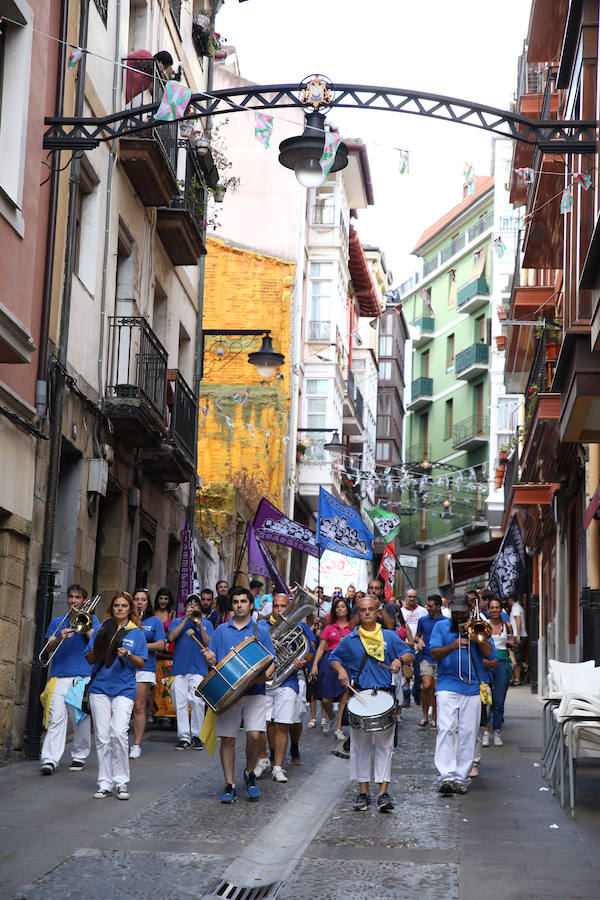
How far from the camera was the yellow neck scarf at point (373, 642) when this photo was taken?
10742 millimetres

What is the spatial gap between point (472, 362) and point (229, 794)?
49592mm

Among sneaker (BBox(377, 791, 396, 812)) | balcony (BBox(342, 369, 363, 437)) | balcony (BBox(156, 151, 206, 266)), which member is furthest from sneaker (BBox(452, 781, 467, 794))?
balcony (BBox(342, 369, 363, 437))

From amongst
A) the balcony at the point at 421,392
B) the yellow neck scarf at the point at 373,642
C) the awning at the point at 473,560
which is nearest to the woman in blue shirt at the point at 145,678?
the yellow neck scarf at the point at 373,642

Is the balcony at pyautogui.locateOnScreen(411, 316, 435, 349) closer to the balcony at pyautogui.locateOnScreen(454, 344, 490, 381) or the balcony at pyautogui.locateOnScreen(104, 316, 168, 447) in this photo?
the balcony at pyautogui.locateOnScreen(454, 344, 490, 381)

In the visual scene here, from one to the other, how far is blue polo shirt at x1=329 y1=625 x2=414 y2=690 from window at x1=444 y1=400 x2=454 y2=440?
53.1 meters

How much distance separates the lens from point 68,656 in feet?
39.0

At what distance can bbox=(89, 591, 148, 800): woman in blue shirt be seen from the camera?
10.4 meters

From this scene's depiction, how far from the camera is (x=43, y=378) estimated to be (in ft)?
43.2

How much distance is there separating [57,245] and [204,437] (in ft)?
68.7

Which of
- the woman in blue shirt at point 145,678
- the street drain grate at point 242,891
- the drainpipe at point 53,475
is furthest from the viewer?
the woman in blue shirt at point 145,678

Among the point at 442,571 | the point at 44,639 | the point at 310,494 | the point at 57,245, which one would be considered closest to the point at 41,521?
the point at 44,639

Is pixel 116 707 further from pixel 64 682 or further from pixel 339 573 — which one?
pixel 339 573

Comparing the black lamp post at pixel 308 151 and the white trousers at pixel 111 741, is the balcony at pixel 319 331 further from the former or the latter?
the white trousers at pixel 111 741

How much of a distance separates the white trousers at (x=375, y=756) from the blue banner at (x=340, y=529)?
11.0 meters
